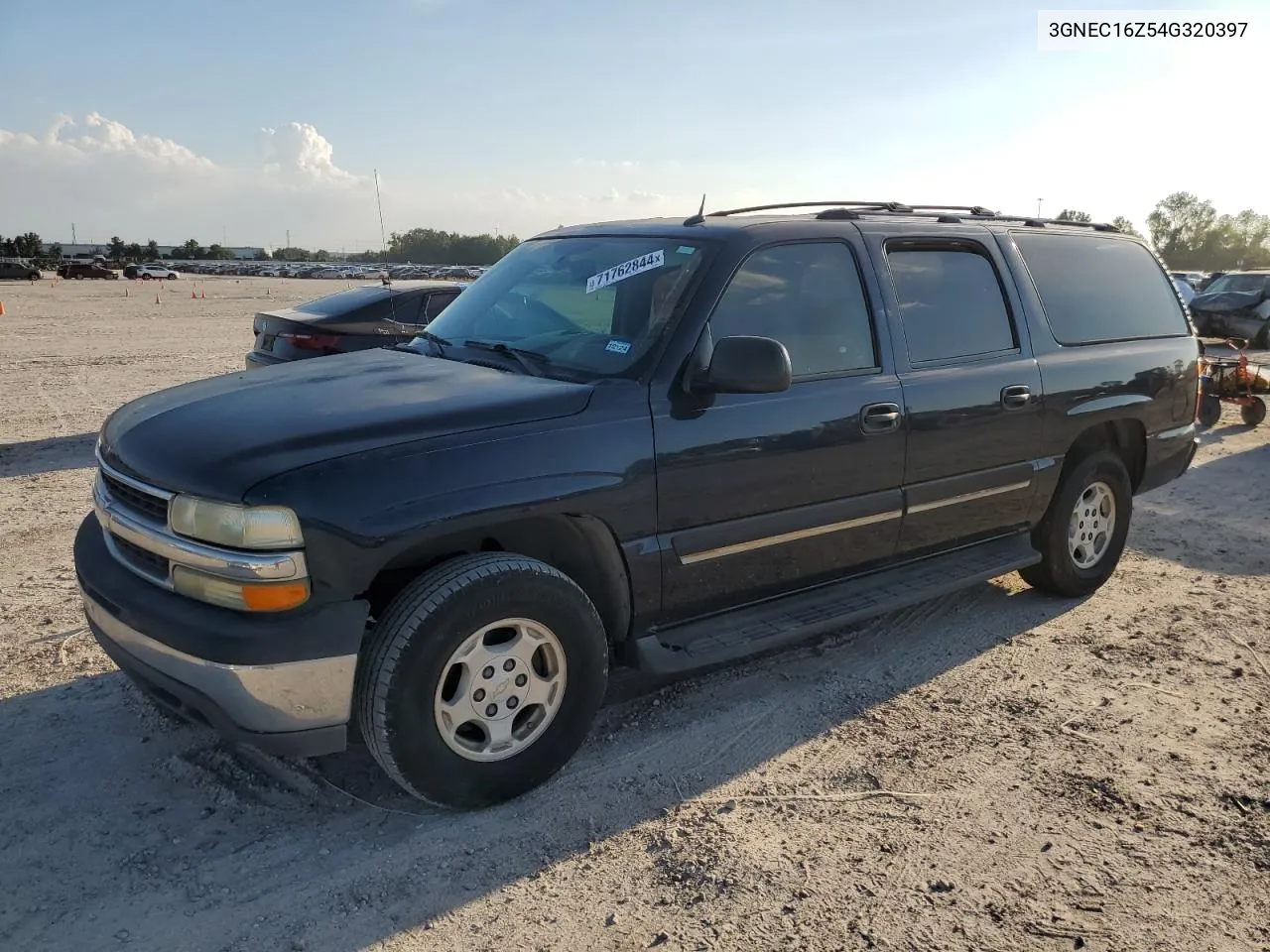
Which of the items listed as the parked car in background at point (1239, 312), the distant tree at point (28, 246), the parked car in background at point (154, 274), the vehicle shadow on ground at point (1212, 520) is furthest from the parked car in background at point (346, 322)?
the distant tree at point (28, 246)

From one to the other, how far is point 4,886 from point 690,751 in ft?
7.21

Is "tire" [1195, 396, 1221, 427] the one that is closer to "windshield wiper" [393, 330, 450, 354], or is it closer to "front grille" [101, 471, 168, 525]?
"windshield wiper" [393, 330, 450, 354]

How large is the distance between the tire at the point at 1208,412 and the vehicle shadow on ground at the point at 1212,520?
199cm

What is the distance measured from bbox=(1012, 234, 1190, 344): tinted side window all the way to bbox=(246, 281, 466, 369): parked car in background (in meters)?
5.18

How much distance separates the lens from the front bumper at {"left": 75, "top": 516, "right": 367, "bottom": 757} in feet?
8.68

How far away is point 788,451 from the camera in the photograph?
11.9ft

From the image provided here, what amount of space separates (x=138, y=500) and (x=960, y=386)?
335 cm

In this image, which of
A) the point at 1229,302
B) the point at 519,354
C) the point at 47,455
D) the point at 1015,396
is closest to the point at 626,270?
the point at 519,354

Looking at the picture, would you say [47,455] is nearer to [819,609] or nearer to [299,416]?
[299,416]

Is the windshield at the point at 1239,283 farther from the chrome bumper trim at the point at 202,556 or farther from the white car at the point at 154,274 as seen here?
the white car at the point at 154,274

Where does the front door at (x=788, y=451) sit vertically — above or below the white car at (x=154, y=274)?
below

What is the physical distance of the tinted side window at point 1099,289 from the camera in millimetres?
4816

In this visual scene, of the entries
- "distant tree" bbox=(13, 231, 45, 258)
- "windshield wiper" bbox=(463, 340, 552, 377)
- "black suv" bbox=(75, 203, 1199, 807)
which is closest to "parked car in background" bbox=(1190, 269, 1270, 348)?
"black suv" bbox=(75, 203, 1199, 807)

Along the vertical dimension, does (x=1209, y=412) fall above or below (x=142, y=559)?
below
